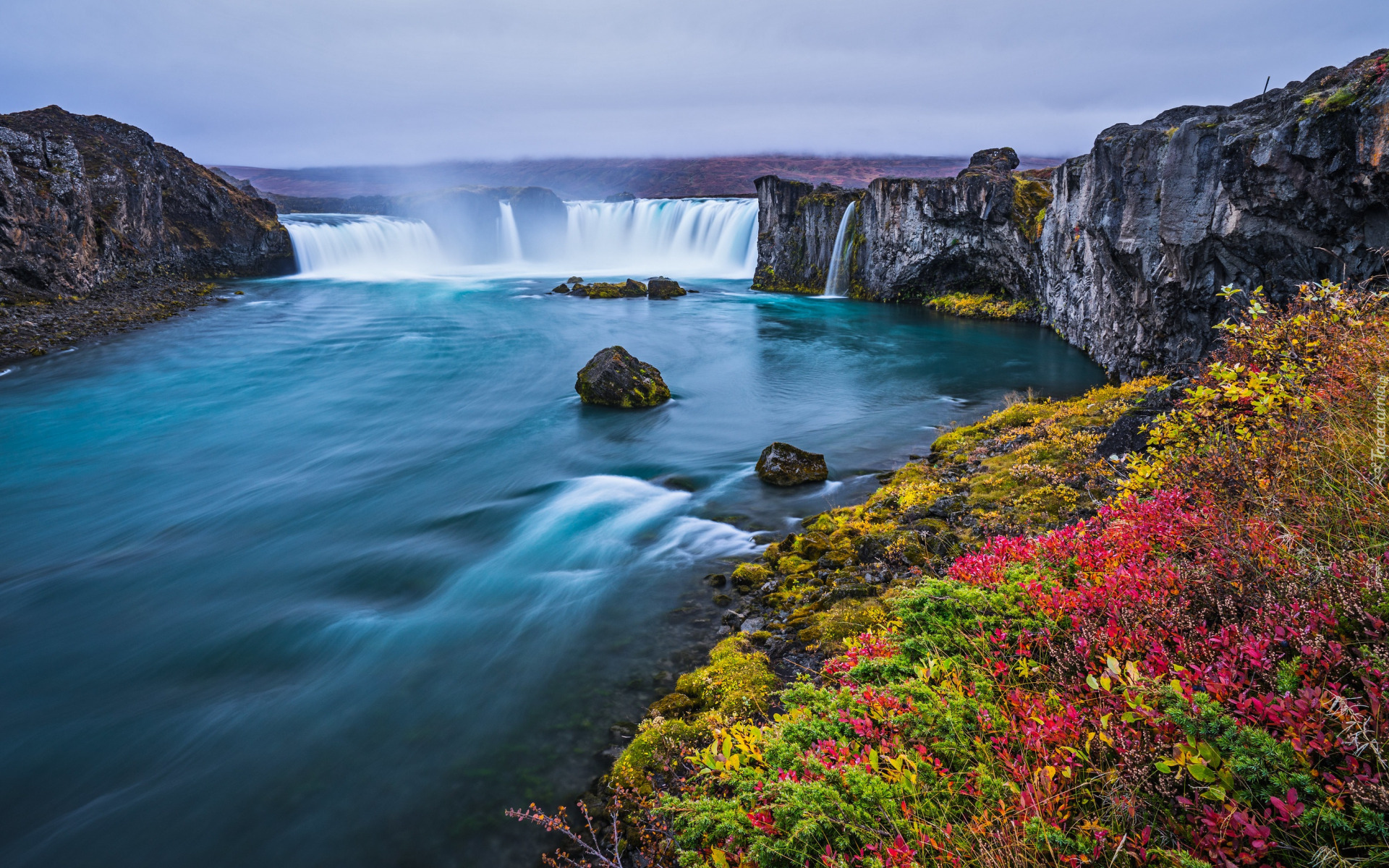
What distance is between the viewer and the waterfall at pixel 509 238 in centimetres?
7131

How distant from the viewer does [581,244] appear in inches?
2756

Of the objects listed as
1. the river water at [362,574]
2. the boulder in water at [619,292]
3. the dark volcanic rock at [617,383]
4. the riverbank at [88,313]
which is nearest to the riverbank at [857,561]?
the river water at [362,574]

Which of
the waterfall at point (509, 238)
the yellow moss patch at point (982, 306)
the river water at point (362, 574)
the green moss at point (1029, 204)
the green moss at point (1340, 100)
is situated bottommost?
the river water at point (362, 574)

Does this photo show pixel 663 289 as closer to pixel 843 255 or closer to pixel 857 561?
pixel 843 255

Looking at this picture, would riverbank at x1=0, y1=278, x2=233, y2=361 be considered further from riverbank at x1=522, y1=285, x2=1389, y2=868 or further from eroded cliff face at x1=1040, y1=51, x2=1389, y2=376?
eroded cliff face at x1=1040, y1=51, x2=1389, y2=376

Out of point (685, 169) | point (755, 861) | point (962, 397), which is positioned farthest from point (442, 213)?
point (685, 169)

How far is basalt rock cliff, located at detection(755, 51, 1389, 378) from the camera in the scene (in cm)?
1009

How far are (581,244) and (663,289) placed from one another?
32.2 meters

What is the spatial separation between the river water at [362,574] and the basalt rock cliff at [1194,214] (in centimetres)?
330

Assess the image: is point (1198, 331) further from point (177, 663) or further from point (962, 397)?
point (177, 663)

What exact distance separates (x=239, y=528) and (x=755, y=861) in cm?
1145

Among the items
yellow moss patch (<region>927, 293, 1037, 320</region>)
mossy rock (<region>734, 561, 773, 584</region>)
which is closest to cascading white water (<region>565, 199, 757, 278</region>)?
yellow moss patch (<region>927, 293, 1037, 320</region>)

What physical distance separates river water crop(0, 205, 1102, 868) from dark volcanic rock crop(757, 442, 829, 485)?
41cm

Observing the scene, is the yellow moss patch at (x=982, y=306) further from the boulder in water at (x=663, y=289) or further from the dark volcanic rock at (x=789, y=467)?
the dark volcanic rock at (x=789, y=467)
